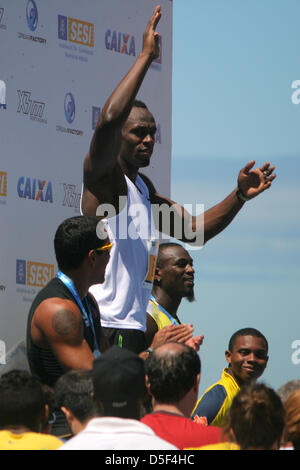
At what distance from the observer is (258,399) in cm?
328

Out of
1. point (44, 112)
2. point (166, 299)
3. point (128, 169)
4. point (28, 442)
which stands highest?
point (44, 112)

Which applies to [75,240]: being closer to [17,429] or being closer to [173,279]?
[17,429]

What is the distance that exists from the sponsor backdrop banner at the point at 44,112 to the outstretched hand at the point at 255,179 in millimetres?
1525

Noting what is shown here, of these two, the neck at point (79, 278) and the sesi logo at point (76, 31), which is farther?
the sesi logo at point (76, 31)

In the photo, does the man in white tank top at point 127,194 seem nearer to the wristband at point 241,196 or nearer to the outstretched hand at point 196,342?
the wristband at point 241,196

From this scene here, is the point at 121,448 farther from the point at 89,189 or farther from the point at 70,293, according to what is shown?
the point at 89,189

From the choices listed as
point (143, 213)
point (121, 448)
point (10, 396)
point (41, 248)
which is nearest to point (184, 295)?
point (41, 248)

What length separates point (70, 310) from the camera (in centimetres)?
446

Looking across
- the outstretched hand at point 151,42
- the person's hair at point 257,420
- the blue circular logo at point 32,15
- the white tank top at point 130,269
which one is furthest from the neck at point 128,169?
the person's hair at point 257,420

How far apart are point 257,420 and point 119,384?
54 centimetres

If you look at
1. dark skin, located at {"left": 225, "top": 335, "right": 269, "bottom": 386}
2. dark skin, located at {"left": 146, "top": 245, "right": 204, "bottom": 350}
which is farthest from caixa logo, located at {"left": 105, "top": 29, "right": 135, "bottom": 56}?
dark skin, located at {"left": 225, "top": 335, "right": 269, "bottom": 386}

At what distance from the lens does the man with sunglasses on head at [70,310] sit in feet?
14.5

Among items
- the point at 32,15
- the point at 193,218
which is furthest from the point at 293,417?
the point at 32,15

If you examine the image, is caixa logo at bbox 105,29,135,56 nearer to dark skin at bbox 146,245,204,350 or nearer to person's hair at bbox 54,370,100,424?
dark skin at bbox 146,245,204,350
